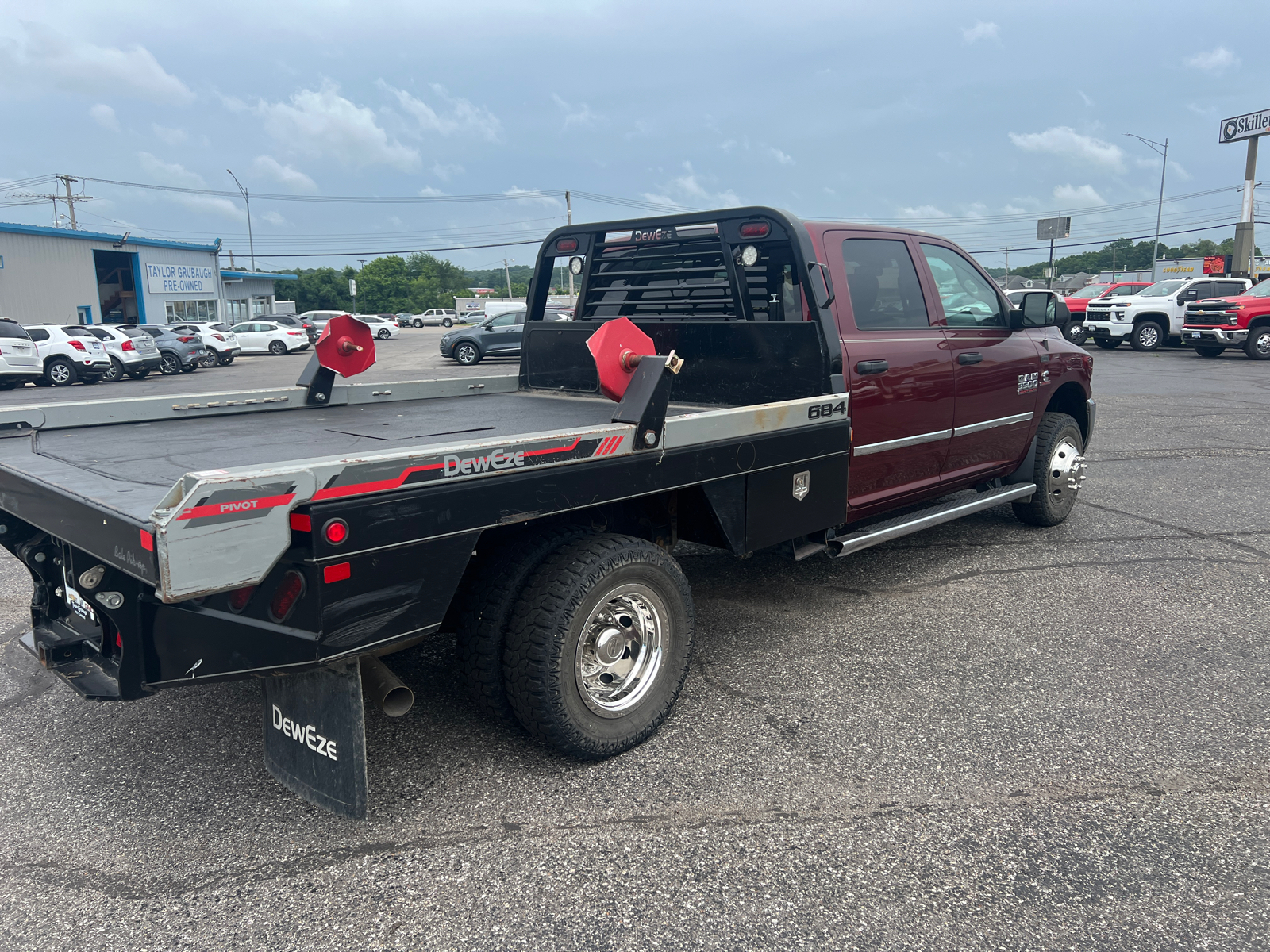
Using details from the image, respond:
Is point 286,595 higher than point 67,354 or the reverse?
higher

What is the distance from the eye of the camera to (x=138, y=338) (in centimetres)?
2441

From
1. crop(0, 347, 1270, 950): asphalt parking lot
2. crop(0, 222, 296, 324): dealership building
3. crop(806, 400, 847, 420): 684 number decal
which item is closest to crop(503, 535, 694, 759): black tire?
crop(0, 347, 1270, 950): asphalt parking lot

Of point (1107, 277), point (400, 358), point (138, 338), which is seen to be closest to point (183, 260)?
point (400, 358)

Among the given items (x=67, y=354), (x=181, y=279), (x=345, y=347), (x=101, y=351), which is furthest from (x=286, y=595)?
(x=181, y=279)

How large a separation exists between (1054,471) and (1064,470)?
105mm

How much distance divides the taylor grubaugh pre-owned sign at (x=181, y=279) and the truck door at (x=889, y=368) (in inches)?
1945

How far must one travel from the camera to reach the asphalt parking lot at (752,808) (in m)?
2.55

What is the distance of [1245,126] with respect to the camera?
42.7 metres

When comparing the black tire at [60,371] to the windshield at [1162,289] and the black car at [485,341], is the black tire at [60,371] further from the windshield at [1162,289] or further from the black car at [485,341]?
the windshield at [1162,289]

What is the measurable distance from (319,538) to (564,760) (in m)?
1.40

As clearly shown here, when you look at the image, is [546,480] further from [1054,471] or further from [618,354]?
[1054,471]

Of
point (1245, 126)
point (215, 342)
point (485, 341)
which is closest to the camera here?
point (485, 341)

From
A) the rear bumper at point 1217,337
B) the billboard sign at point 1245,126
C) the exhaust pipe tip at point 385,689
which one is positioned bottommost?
the exhaust pipe tip at point 385,689

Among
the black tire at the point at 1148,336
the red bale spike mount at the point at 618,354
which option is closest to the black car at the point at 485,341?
the black tire at the point at 1148,336
